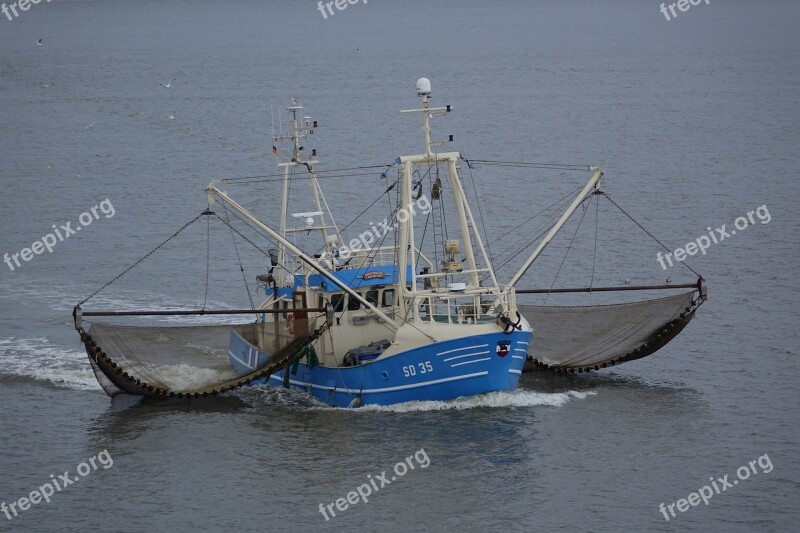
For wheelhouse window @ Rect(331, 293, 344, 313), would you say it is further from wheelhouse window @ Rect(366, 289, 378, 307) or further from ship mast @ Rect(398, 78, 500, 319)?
ship mast @ Rect(398, 78, 500, 319)

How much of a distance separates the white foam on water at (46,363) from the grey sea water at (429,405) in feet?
0.51

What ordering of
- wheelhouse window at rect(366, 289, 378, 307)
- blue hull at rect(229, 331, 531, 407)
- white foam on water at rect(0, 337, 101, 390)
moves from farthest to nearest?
white foam on water at rect(0, 337, 101, 390), wheelhouse window at rect(366, 289, 378, 307), blue hull at rect(229, 331, 531, 407)

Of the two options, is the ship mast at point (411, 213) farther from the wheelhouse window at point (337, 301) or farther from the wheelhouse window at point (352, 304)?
the wheelhouse window at point (337, 301)

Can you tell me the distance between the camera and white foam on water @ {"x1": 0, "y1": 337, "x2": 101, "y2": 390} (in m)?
51.8

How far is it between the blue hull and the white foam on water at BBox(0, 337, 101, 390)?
11666 mm

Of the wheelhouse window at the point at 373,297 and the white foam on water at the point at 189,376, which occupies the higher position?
the wheelhouse window at the point at 373,297

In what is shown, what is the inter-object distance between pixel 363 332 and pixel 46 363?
1437cm

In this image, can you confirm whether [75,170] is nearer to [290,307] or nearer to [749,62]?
[290,307]

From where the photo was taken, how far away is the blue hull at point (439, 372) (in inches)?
1730

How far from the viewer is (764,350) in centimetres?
5431

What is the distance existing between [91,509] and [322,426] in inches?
348

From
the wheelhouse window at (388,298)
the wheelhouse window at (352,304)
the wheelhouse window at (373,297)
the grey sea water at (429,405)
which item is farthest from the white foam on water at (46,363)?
the wheelhouse window at (388,298)

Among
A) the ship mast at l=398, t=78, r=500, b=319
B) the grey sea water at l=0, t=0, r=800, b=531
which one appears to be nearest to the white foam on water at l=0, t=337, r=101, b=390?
the grey sea water at l=0, t=0, r=800, b=531

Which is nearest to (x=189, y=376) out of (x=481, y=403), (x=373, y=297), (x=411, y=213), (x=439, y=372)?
(x=373, y=297)
